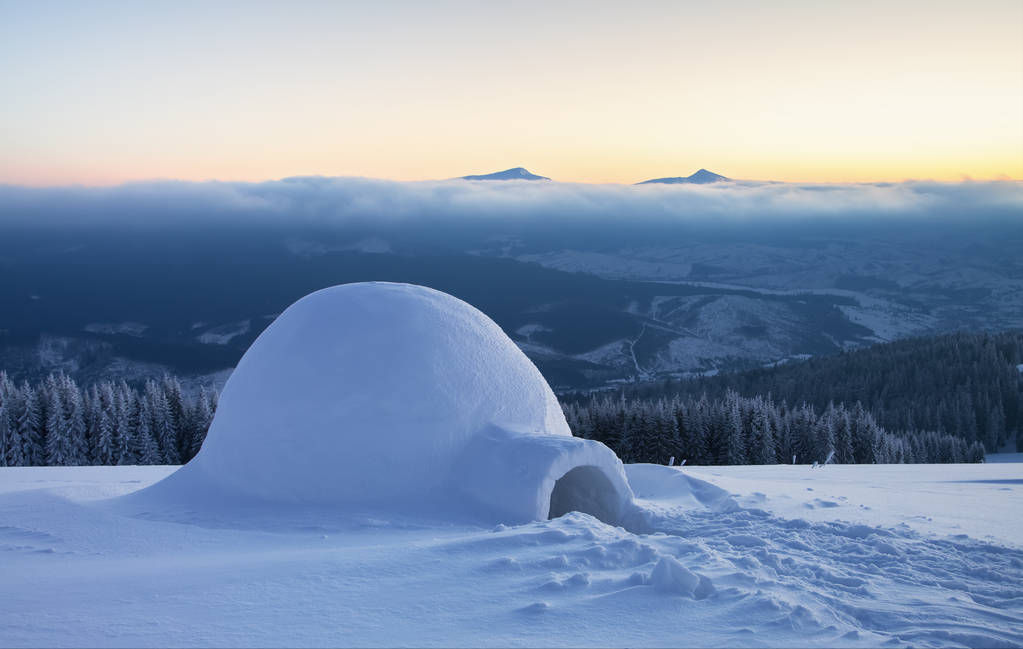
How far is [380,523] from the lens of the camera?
10.1 m

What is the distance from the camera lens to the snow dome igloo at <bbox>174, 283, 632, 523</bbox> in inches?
432

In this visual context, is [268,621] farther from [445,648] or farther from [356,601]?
[445,648]

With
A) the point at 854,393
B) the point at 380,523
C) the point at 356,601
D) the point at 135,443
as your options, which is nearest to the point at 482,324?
the point at 380,523

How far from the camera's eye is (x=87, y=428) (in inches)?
1377

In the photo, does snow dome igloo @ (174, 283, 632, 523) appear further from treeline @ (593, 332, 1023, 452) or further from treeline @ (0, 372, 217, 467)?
treeline @ (593, 332, 1023, 452)

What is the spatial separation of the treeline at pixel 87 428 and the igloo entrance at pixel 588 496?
2769 centimetres

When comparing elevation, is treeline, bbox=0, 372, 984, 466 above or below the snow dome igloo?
below

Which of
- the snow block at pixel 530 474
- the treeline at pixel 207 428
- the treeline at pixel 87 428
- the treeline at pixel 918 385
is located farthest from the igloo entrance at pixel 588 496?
the treeline at pixel 918 385

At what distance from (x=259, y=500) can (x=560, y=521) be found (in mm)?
4975

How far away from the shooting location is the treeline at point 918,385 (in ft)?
213

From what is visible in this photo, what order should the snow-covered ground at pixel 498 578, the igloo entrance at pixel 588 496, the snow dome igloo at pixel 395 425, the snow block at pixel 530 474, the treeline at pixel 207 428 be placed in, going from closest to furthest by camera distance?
the snow-covered ground at pixel 498 578 < the snow block at pixel 530 474 < the snow dome igloo at pixel 395 425 < the igloo entrance at pixel 588 496 < the treeline at pixel 207 428

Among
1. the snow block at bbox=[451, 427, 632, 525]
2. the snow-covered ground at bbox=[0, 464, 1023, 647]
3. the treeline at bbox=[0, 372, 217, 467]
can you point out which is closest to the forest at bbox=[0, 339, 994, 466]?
the treeline at bbox=[0, 372, 217, 467]

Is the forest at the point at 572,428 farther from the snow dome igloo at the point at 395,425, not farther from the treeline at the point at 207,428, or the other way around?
the snow dome igloo at the point at 395,425

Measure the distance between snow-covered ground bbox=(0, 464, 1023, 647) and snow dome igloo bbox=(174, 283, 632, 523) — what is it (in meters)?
0.68
